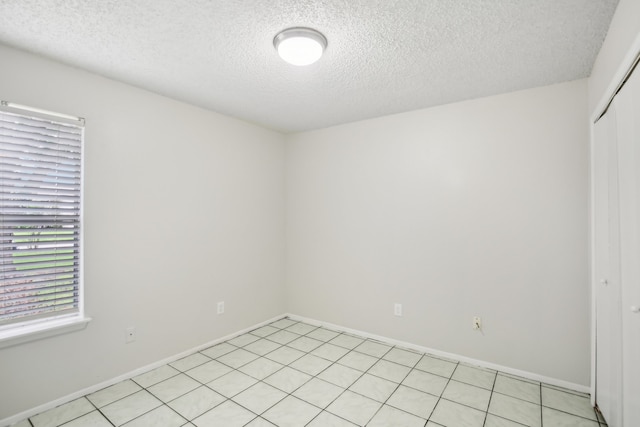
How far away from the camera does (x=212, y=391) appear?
239 cm

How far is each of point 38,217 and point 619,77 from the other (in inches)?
143

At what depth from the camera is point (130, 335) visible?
2586 millimetres

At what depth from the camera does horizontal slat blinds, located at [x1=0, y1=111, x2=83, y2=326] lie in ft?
6.57

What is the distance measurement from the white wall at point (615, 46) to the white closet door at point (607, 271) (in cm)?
20

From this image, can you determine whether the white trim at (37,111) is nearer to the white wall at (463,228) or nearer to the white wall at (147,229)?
the white wall at (147,229)

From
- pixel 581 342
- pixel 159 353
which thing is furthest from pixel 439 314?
pixel 159 353

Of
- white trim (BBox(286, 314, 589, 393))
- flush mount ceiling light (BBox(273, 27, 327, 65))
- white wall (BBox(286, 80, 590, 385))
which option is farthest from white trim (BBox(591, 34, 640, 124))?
white trim (BBox(286, 314, 589, 393))

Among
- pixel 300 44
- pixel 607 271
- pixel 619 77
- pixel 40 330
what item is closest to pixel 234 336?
pixel 40 330

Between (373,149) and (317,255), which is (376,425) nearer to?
(317,255)

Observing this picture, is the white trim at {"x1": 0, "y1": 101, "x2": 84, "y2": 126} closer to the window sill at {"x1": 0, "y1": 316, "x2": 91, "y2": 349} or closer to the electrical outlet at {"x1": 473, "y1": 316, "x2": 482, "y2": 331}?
the window sill at {"x1": 0, "y1": 316, "x2": 91, "y2": 349}

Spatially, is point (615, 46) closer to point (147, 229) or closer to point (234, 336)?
point (147, 229)

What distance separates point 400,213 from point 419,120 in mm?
988

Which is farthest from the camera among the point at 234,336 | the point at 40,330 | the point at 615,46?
the point at 234,336

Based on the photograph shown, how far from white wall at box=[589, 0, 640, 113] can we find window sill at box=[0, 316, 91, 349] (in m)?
3.63
